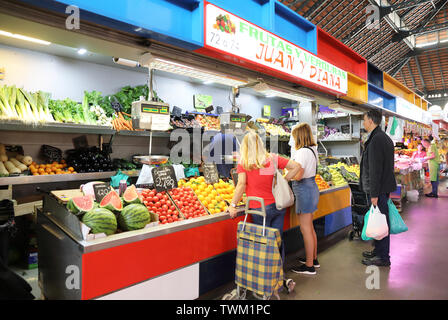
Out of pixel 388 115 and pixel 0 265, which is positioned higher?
pixel 388 115

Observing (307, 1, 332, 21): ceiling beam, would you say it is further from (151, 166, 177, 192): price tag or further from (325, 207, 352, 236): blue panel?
(151, 166, 177, 192): price tag

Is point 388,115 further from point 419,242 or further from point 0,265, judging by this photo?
point 0,265

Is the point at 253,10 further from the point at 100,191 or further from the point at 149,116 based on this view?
the point at 100,191

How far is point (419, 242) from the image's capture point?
5.00 metres

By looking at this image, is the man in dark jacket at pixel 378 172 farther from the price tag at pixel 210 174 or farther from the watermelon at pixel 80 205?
the watermelon at pixel 80 205

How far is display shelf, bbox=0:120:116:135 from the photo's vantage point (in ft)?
12.8

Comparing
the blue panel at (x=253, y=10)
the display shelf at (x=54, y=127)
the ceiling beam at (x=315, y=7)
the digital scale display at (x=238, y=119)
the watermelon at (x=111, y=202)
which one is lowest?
the watermelon at (x=111, y=202)

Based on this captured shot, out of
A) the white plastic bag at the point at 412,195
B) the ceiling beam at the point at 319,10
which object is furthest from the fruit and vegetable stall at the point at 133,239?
the white plastic bag at the point at 412,195

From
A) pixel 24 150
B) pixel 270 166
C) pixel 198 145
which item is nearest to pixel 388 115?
pixel 198 145

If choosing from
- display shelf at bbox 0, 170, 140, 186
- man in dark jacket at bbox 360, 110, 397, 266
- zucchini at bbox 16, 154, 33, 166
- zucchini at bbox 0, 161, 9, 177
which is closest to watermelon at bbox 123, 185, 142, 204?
display shelf at bbox 0, 170, 140, 186

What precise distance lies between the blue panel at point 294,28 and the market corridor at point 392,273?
128 inches

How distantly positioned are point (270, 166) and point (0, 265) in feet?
8.39

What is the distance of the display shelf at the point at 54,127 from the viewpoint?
12.8ft

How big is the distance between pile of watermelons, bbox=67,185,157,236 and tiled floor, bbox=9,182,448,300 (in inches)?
47.8
